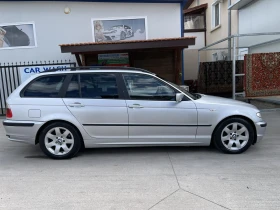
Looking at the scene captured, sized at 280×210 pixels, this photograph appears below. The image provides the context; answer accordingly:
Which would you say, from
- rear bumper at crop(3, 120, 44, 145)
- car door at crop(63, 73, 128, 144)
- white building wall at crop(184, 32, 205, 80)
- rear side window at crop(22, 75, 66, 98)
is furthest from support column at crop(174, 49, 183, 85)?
white building wall at crop(184, 32, 205, 80)

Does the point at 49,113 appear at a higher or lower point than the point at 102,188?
higher

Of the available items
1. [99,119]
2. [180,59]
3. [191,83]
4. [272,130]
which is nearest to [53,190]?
[99,119]

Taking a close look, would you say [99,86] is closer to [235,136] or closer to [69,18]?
[235,136]

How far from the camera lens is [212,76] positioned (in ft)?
36.9

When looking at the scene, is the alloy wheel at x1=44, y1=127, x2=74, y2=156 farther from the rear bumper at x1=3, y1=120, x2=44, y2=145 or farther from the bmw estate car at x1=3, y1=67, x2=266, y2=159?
the rear bumper at x1=3, y1=120, x2=44, y2=145

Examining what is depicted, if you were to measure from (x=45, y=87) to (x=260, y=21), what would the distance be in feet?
31.0

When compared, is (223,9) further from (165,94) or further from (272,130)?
(165,94)

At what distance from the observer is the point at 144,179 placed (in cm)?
365

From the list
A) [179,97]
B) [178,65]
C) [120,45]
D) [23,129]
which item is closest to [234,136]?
[179,97]

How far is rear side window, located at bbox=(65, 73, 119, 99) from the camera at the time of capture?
450 cm

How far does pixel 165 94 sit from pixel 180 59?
4591 mm

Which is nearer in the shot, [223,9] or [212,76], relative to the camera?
[212,76]

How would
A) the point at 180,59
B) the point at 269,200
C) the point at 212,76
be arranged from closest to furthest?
1. the point at 269,200
2. the point at 180,59
3. the point at 212,76

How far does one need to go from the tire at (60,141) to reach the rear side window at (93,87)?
0.59 meters
